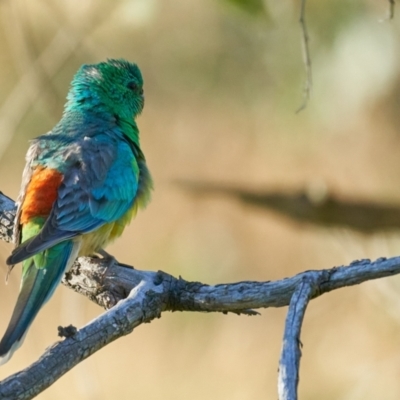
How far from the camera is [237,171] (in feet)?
30.5

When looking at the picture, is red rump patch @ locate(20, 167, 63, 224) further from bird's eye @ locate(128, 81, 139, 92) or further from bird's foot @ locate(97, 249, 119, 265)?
bird's eye @ locate(128, 81, 139, 92)

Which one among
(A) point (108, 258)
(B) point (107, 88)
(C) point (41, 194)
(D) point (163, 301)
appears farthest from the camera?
(B) point (107, 88)

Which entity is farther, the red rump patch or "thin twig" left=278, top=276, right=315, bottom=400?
the red rump patch

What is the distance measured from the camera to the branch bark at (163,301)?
301 centimetres

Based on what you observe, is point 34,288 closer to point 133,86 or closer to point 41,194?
point 41,194

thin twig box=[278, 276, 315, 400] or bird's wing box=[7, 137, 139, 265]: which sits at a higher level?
bird's wing box=[7, 137, 139, 265]

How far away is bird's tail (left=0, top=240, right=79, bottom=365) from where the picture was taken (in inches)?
139

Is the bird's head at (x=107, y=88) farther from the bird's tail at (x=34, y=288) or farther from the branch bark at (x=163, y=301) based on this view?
the branch bark at (x=163, y=301)

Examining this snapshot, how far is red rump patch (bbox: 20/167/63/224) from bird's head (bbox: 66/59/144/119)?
3.12ft

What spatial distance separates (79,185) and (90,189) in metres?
0.10

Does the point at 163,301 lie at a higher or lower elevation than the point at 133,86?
lower

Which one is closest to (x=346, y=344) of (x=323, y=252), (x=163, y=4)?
(x=323, y=252)

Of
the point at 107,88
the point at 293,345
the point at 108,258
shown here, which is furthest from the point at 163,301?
the point at 107,88

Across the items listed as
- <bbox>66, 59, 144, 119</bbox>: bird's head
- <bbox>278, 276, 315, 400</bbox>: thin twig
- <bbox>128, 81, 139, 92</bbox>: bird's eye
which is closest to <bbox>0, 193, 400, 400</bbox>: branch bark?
<bbox>278, 276, 315, 400</bbox>: thin twig
